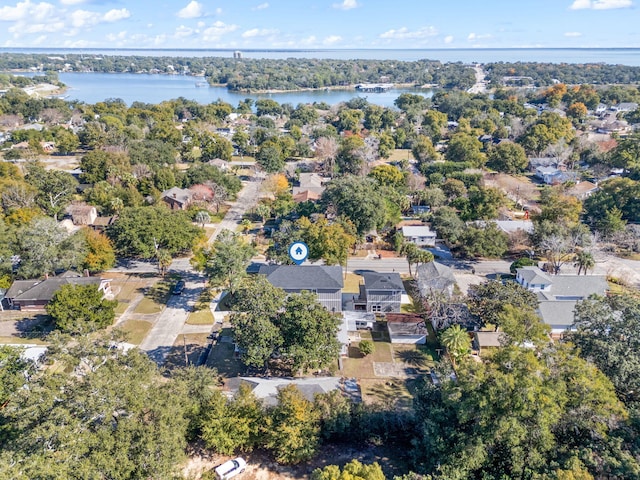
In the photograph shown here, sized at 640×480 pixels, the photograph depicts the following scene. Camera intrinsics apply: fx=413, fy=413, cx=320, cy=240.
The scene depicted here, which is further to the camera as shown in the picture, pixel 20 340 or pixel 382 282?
pixel 382 282

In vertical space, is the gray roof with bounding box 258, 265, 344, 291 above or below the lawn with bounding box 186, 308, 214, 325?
above

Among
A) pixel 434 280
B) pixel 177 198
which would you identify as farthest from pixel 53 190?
pixel 434 280

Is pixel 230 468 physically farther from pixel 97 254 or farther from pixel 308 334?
pixel 97 254

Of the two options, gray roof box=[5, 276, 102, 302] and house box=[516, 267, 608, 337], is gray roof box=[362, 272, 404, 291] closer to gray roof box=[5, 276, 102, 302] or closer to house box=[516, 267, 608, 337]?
house box=[516, 267, 608, 337]

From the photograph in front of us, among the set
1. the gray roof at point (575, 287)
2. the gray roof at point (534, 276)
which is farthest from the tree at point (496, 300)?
the gray roof at point (575, 287)

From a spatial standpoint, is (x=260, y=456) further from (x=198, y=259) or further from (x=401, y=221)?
(x=401, y=221)

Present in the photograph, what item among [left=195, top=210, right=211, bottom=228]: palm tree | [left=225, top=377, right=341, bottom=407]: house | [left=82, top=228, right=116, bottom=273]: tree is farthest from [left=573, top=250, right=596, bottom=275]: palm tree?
[left=82, top=228, right=116, bottom=273]: tree
